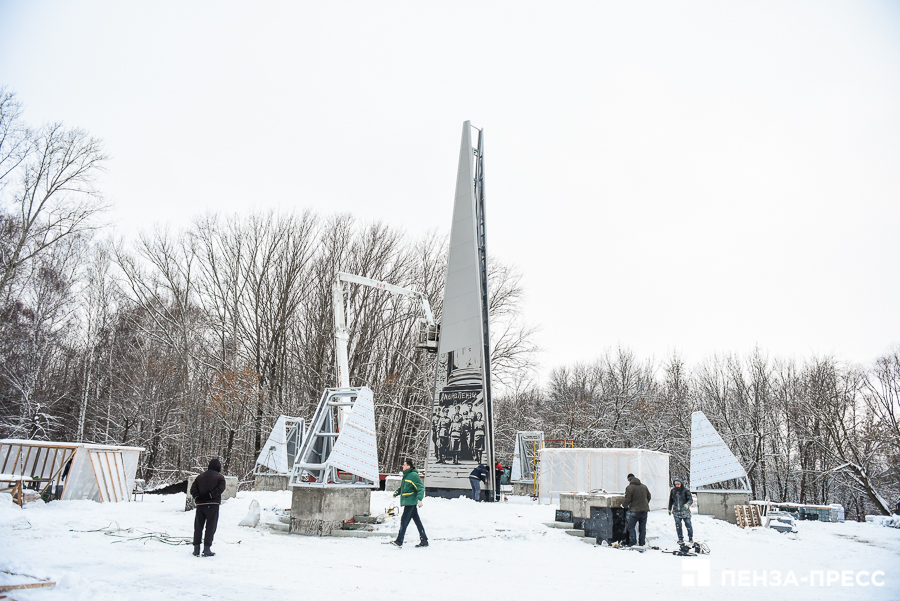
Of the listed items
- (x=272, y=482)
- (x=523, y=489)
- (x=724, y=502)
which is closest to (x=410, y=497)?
(x=724, y=502)

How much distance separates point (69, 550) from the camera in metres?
7.00

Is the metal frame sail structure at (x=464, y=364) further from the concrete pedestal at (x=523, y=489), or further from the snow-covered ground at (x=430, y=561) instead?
the concrete pedestal at (x=523, y=489)

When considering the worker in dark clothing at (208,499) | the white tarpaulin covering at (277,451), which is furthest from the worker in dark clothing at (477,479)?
the worker in dark clothing at (208,499)

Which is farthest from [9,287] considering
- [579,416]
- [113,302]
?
[579,416]

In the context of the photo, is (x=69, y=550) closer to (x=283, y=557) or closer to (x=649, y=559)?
(x=283, y=557)

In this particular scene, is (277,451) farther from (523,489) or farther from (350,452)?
(523,489)

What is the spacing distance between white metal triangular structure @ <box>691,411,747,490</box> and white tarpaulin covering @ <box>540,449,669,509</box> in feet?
6.98

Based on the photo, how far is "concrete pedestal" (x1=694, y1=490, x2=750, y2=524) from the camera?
13.3m

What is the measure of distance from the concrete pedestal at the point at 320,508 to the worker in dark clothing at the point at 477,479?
16.3 ft

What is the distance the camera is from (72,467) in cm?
1287

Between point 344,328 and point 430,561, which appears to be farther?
point 344,328

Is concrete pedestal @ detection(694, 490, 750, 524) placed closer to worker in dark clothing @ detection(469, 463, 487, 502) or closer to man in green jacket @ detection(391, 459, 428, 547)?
worker in dark clothing @ detection(469, 463, 487, 502)

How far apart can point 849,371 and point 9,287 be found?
41117mm

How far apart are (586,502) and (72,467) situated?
11.9 meters
